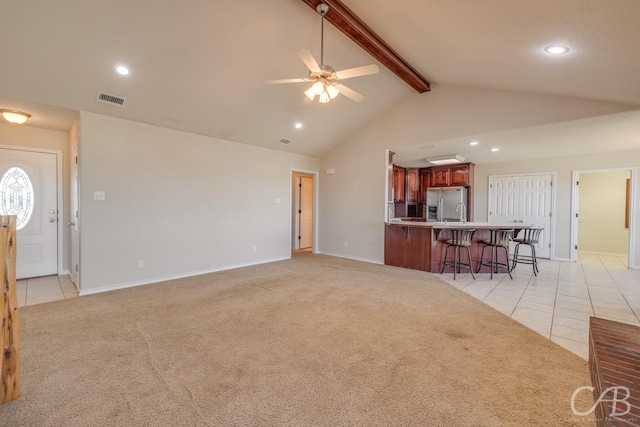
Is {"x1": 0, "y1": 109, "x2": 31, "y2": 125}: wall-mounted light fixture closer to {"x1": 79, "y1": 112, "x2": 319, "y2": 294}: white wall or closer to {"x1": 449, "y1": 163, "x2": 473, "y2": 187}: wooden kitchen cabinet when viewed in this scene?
{"x1": 79, "y1": 112, "x2": 319, "y2": 294}: white wall

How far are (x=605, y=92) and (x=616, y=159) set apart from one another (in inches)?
159

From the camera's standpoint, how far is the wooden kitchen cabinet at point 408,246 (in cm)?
527

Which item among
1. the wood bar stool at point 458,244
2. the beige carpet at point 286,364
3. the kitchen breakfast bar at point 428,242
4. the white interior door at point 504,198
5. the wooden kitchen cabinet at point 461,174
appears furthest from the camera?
the wooden kitchen cabinet at point 461,174

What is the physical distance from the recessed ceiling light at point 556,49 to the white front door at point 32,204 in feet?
23.5

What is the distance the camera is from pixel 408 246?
5.53 metres

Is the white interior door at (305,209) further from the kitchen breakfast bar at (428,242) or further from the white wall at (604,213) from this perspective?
the white wall at (604,213)

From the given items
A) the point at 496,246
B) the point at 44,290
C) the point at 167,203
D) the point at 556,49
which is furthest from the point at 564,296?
the point at 44,290

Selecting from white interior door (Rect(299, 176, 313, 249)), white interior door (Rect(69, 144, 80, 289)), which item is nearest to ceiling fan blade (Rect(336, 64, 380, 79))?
white interior door (Rect(69, 144, 80, 289))

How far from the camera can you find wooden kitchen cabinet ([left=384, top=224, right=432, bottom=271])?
5270 millimetres

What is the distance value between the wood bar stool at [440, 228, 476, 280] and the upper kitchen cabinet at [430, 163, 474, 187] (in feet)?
8.83

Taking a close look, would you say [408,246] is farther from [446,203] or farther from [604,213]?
[604,213]

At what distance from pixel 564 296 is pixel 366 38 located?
170 inches

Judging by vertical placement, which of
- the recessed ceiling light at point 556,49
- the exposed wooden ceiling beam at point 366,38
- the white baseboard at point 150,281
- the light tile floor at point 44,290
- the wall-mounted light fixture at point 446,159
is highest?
the exposed wooden ceiling beam at point 366,38

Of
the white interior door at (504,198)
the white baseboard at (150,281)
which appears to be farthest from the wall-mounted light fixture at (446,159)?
the white baseboard at (150,281)
